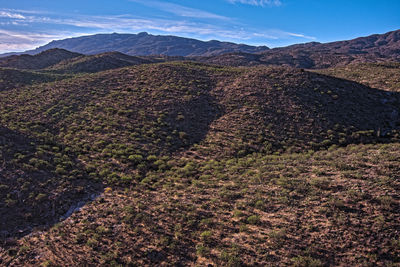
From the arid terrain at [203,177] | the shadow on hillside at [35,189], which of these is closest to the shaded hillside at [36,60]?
the arid terrain at [203,177]

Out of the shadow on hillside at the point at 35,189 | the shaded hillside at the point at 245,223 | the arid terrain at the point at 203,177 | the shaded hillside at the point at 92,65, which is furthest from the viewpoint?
the shaded hillside at the point at 92,65

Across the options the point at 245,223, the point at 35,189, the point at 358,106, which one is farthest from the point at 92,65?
the point at 245,223

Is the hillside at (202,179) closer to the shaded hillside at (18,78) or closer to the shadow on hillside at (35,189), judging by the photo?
the shadow on hillside at (35,189)

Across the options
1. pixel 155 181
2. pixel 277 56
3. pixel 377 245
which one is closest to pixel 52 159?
pixel 155 181

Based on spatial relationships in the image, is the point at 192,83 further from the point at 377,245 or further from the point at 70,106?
the point at 377,245

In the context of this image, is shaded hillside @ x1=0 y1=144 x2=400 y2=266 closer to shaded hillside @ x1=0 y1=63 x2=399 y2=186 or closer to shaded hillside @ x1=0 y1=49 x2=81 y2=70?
shaded hillside @ x1=0 y1=63 x2=399 y2=186

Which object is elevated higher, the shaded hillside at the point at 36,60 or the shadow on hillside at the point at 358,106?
the shaded hillside at the point at 36,60
